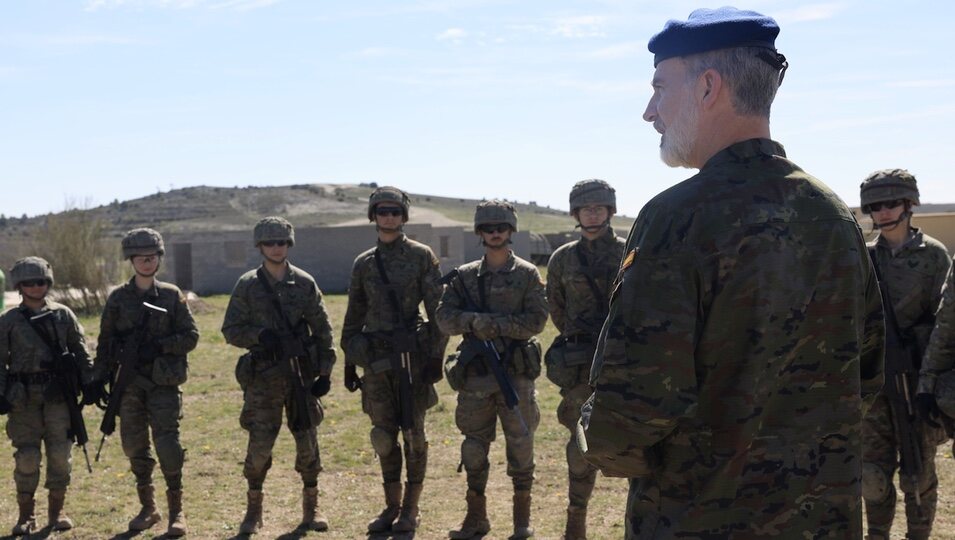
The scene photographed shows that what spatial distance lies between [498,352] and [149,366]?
2.69m

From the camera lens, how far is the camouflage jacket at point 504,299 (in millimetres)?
6672

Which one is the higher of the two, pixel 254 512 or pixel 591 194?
pixel 591 194

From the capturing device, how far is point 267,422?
23.7ft

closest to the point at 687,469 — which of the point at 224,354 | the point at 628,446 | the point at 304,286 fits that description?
the point at 628,446

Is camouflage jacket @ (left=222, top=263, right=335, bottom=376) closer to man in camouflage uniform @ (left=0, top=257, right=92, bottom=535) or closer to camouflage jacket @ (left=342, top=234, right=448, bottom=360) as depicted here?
camouflage jacket @ (left=342, top=234, right=448, bottom=360)

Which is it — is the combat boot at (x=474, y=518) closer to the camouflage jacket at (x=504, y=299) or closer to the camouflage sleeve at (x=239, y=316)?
the camouflage jacket at (x=504, y=299)

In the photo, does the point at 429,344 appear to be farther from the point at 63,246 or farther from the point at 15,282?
the point at 63,246

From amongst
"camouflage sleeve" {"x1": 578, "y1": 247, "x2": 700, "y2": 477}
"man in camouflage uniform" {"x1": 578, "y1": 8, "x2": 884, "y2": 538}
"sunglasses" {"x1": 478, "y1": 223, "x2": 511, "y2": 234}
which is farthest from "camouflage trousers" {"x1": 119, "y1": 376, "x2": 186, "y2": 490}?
"camouflage sleeve" {"x1": 578, "y1": 247, "x2": 700, "y2": 477}

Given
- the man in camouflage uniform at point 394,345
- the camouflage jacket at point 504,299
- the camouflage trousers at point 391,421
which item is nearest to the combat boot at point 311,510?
the man in camouflage uniform at point 394,345

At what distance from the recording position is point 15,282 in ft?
23.5

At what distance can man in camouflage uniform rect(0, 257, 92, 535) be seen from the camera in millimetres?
6969

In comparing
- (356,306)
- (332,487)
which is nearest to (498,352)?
(356,306)

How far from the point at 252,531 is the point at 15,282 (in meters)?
2.65

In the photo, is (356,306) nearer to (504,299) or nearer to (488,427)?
(504,299)
